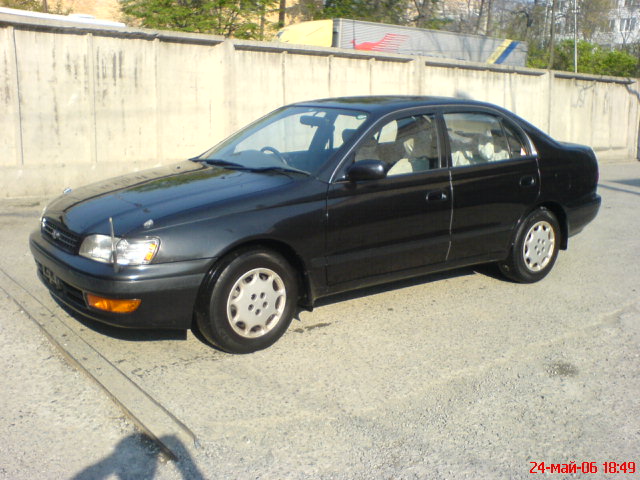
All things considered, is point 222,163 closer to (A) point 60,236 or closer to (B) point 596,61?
(A) point 60,236

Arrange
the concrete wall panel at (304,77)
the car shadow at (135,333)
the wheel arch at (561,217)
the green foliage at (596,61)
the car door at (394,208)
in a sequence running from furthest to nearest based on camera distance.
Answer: the green foliage at (596,61) < the concrete wall panel at (304,77) < the wheel arch at (561,217) < the car door at (394,208) < the car shadow at (135,333)

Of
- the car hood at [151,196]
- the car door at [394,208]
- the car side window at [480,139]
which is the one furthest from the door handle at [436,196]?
the car hood at [151,196]

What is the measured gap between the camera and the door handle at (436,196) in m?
5.30

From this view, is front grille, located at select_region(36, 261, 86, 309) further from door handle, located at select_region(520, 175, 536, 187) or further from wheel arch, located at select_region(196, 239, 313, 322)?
door handle, located at select_region(520, 175, 536, 187)

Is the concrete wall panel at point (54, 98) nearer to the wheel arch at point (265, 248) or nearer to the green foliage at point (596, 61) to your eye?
the wheel arch at point (265, 248)

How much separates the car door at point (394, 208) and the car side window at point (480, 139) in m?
0.20

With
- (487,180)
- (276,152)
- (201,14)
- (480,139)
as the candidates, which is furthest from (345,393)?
(201,14)

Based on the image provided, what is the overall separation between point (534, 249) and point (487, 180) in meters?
0.91

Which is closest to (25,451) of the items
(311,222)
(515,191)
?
(311,222)

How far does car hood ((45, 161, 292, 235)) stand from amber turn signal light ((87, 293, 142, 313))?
1.31 ft

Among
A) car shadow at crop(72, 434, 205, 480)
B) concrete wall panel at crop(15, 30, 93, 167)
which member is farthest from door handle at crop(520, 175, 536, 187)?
concrete wall panel at crop(15, 30, 93, 167)

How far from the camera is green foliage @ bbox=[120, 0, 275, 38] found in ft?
69.6

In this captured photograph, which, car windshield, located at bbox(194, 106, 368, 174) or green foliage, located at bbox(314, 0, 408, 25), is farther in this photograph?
green foliage, located at bbox(314, 0, 408, 25)

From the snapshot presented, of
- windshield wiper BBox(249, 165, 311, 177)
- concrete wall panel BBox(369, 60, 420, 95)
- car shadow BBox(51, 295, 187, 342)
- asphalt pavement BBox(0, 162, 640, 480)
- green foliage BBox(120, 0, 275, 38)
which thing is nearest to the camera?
asphalt pavement BBox(0, 162, 640, 480)
